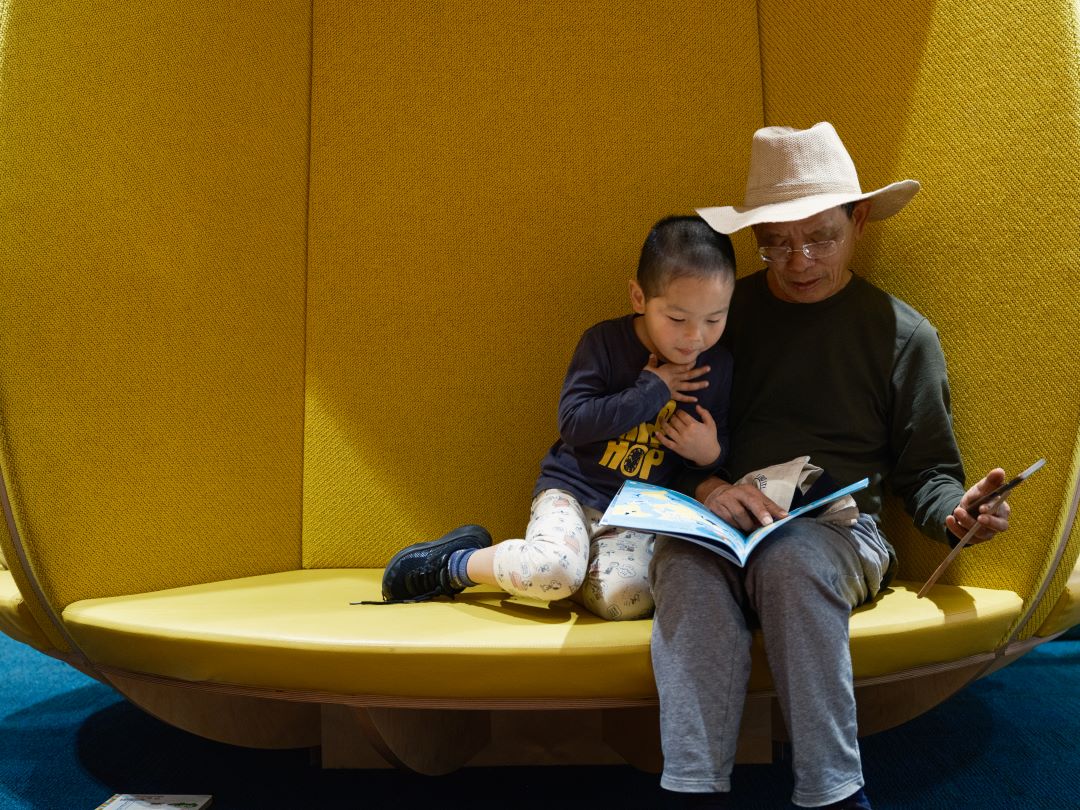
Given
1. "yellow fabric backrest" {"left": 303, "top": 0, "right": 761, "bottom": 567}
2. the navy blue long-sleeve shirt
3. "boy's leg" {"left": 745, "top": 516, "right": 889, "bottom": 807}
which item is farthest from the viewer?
"yellow fabric backrest" {"left": 303, "top": 0, "right": 761, "bottom": 567}

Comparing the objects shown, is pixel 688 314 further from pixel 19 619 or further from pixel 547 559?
pixel 19 619

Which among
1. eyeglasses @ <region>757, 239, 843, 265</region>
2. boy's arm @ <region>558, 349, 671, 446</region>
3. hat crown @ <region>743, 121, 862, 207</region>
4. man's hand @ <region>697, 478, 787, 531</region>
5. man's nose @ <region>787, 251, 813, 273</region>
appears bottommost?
man's hand @ <region>697, 478, 787, 531</region>

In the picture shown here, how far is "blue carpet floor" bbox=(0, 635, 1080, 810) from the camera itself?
5.69 feet

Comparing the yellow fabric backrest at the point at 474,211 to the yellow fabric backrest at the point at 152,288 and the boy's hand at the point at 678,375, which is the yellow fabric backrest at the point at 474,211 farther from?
the boy's hand at the point at 678,375

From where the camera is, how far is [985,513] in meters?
1.44

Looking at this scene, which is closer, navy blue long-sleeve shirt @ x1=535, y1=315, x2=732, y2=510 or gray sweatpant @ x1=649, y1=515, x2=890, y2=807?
gray sweatpant @ x1=649, y1=515, x2=890, y2=807

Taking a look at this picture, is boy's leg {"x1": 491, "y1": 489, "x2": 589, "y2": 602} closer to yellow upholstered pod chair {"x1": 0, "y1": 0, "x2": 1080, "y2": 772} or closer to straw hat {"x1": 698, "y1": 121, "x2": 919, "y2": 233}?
yellow upholstered pod chair {"x1": 0, "y1": 0, "x2": 1080, "y2": 772}

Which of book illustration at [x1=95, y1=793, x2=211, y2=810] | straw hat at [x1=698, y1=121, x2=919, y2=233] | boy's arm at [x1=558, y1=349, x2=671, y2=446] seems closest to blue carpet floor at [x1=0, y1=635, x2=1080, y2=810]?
book illustration at [x1=95, y1=793, x2=211, y2=810]

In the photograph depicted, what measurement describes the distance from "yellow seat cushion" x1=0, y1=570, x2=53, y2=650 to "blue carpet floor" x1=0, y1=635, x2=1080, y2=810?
27 centimetres

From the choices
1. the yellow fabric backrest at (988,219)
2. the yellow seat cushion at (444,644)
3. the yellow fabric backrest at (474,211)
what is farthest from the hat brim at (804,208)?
the yellow seat cushion at (444,644)

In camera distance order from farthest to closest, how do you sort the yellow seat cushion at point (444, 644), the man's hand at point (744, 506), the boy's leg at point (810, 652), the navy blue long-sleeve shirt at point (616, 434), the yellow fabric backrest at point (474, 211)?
the yellow fabric backrest at point (474, 211) < the navy blue long-sleeve shirt at point (616, 434) < the man's hand at point (744, 506) < the yellow seat cushion at point (444, 644) < the boy's leg at point (810, 652)

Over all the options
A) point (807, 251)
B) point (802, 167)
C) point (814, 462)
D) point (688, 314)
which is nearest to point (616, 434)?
point (688, 314)

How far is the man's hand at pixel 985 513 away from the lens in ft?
4.70

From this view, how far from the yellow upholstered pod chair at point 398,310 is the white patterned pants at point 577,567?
70mm
